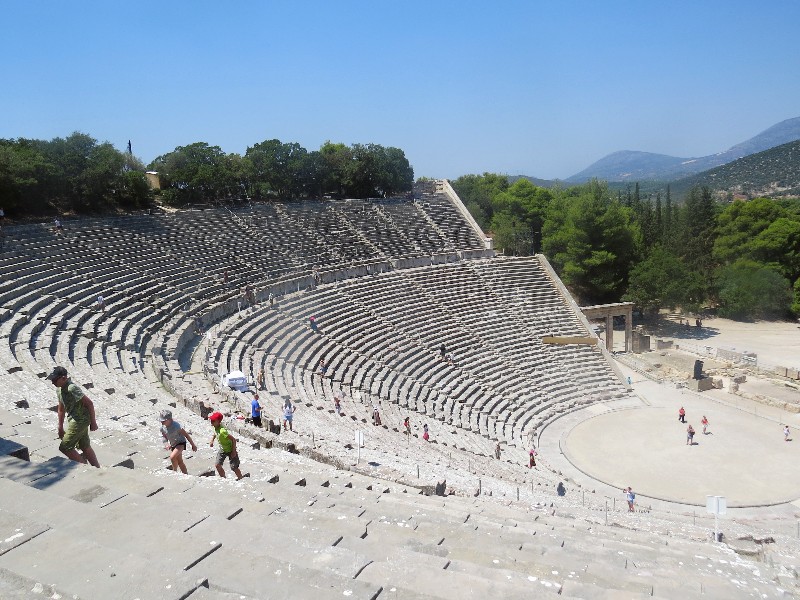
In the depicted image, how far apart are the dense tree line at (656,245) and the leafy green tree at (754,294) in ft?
0.22

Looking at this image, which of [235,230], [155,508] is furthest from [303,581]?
[235,230]

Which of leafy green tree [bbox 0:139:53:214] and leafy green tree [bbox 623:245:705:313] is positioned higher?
leafy green tree [bbox 0:139:53:214]

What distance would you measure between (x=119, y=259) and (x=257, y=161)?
56.1 feet

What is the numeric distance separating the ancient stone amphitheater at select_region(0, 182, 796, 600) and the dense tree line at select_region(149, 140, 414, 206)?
3272 millimetres

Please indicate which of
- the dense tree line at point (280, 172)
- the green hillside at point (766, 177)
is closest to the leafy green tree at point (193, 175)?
the dense tree line at point (280, 172)

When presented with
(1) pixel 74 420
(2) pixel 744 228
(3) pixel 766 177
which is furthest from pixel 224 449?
(3) pixel 766 177

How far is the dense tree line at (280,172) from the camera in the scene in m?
35.7

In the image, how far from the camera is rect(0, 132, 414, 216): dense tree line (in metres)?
26.7

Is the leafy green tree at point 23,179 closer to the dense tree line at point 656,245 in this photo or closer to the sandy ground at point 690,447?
the sandy ground at point 690,447

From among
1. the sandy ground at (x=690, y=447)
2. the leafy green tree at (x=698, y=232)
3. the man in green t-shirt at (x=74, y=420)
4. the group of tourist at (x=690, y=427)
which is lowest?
→ the sandy ground at (x=690, y=447)

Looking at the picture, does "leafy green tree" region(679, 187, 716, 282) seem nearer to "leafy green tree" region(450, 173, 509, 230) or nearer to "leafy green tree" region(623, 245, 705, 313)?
"leafy green tree" region(623, 245, 705, 313)

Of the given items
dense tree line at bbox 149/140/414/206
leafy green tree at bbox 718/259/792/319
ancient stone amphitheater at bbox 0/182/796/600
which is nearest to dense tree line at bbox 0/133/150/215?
ancient stone amphitheater at bbox 0/182/796/600

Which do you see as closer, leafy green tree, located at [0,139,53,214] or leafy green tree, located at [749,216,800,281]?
leafy green tree, located at [0,139,53,214]

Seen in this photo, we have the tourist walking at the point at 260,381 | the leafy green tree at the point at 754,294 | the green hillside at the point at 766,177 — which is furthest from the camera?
the green hillside at the point at 766,177
